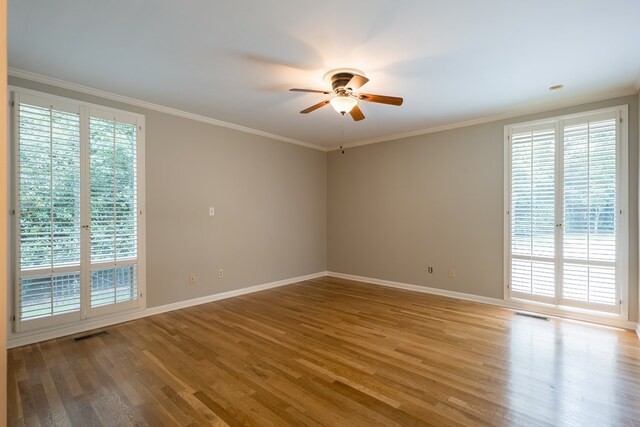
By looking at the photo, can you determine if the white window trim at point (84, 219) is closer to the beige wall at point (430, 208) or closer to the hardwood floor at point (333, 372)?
the hardwood floor at point (333, 372)

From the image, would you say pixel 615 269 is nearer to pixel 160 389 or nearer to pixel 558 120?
pixel 558 120

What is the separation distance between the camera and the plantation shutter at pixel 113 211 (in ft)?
11.6

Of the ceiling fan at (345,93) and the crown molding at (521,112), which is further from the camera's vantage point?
the crown molding at (521,112)

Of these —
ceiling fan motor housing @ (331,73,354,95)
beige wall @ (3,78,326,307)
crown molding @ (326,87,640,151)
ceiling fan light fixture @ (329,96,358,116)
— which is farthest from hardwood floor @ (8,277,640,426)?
crown molding @ (326,87,640,151)

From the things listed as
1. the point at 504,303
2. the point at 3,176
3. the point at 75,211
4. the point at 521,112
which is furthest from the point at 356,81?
the point at 504,303

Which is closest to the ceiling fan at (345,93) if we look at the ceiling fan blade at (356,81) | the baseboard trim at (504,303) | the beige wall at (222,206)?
the ceiling fan blade at (356,81)

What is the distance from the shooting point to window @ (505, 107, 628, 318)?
11.8 ft

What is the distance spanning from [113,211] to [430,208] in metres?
4.45

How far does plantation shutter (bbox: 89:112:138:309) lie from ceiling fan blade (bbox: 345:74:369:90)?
2753mm

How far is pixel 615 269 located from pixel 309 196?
4.56 meters

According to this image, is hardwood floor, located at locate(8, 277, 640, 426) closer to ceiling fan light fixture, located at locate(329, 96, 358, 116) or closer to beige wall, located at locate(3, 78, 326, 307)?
beige wall, located at locate(3, 78, 326, 307)

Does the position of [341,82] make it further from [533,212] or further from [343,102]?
[533,212]

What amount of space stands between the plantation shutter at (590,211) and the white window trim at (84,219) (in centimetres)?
524

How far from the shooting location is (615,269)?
359 cm
